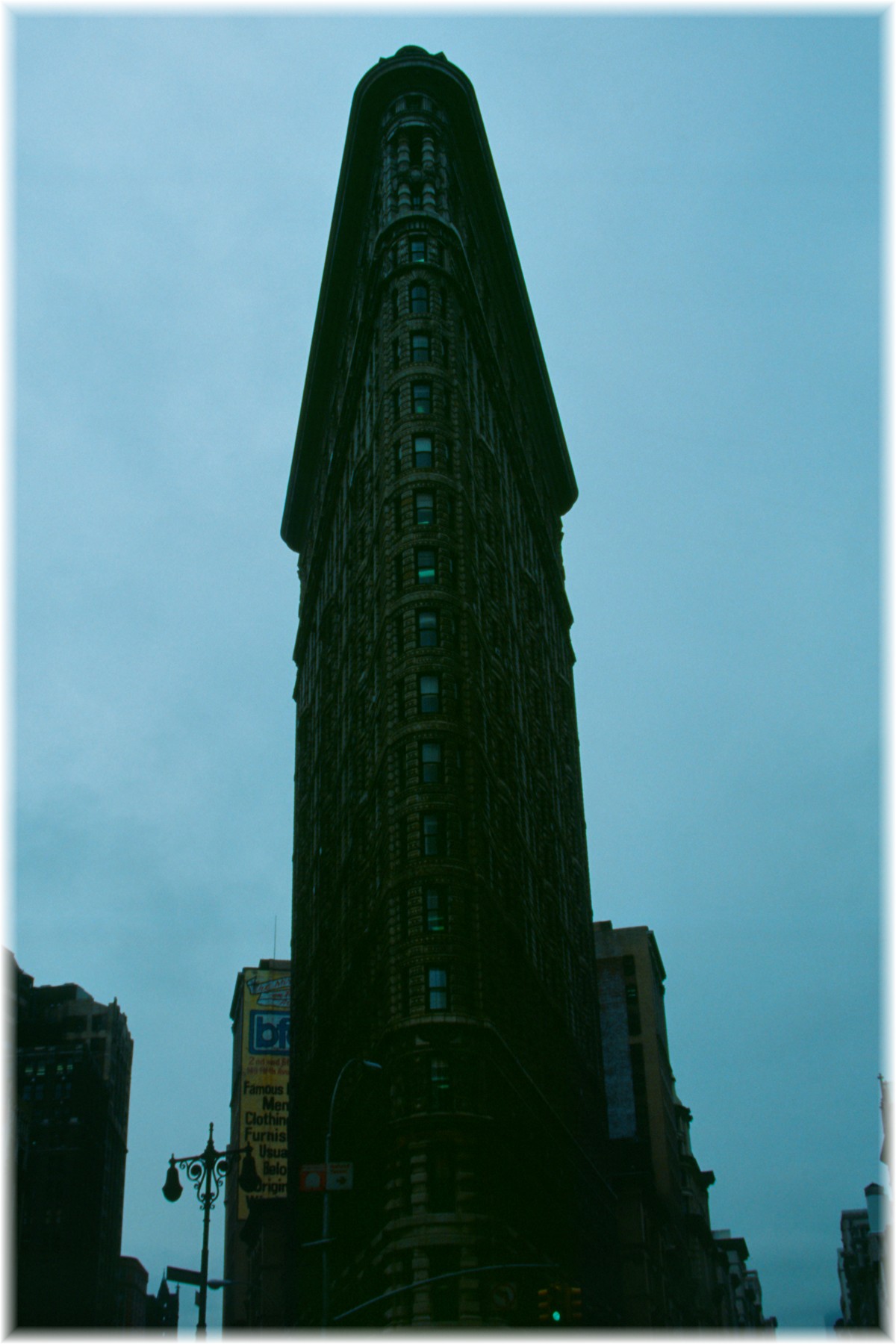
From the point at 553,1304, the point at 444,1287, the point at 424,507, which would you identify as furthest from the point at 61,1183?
the point at 553,1304

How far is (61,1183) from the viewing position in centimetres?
18400

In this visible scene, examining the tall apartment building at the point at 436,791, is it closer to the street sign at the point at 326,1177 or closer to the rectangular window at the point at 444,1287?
the rectangular window at the point at 444,1287

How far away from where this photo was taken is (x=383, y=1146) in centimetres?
5388

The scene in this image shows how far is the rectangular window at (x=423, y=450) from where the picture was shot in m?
68.9

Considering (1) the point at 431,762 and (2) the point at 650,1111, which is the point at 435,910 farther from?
(2) the point at 650,1111

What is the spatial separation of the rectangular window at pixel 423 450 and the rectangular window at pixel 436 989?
27.4m

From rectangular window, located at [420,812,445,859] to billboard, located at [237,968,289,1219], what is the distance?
8248 cm

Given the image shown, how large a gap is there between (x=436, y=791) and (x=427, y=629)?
8.87 meters

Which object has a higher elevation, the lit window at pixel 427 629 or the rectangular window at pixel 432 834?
the lit window at pixel 427 629

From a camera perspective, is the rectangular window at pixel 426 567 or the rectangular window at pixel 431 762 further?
the rectangular window at pixel 426 567

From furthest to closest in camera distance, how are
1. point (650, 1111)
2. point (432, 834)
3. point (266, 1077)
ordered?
point (266, 1077) < point (650, 1111) < point (432, 834)

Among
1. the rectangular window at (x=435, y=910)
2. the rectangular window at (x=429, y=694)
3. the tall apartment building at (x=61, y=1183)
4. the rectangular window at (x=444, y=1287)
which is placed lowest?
the tall apartment building at (x=61, y=1183)

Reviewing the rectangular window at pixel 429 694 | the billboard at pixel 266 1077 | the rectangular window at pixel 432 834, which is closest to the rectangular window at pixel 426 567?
the rectangular window at pixel 429 694

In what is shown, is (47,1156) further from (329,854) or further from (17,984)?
(329,854)
